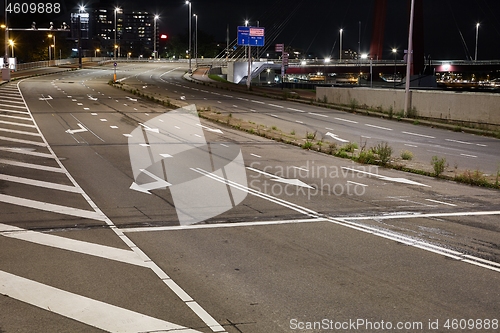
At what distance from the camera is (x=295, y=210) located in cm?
1368

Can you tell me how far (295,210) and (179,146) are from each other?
38.5 ft

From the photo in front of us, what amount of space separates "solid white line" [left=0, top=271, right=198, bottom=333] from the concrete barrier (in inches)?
1073

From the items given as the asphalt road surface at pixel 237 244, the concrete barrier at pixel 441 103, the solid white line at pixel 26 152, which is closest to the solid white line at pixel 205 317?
the asphalt road surface at pixel 237 244

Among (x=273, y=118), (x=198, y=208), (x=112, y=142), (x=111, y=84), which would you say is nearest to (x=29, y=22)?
(x=111, y=84)

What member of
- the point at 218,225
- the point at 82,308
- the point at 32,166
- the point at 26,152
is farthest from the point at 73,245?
the point at 26,152

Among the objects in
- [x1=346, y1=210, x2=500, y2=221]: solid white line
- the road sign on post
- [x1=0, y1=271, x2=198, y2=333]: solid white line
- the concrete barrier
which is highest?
the road sign on post

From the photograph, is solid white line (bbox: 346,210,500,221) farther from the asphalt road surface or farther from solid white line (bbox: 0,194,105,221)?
solid white line (bbox: 0,194,105,221)

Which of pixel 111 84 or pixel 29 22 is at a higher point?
pixel 29 22

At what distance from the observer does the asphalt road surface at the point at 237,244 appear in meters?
7.55

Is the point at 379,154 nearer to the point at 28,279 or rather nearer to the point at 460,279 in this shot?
the point at 460,279

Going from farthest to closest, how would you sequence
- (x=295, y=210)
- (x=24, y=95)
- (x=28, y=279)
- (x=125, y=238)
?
(x=24, y=95) → (x=295, y=210) → (x=125, y=238) → (x=28, y=279)

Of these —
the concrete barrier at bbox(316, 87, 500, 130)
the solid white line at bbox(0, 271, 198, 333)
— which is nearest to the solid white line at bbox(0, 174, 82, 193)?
the solid white line at bbox(0, 271, 198, 333)

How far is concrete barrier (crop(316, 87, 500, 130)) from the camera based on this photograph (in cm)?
3222

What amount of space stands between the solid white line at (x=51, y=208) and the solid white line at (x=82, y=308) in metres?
4.13
